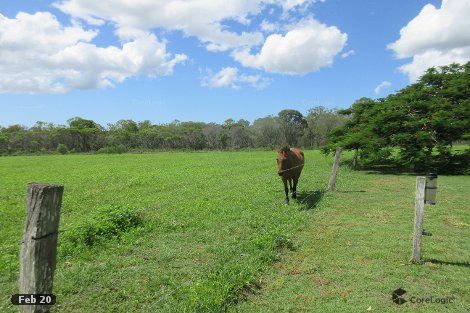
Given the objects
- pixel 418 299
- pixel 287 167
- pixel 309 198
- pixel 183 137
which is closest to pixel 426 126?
pixel 309 198

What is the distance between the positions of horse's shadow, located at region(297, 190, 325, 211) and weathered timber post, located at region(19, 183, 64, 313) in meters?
8.18

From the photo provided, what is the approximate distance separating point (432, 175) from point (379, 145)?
625 inches

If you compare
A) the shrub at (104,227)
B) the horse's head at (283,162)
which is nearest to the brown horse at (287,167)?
the horse's head at (283,162)

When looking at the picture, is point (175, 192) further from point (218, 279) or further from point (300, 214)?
point (218, 279)

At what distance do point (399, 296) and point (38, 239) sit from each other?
4419 mm

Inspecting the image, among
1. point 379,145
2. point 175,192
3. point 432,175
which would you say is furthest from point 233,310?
point 379,145

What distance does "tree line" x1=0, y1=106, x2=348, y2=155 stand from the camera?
250ft

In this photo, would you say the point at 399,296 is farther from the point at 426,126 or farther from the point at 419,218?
the point at 426,126

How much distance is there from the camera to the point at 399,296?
472 centimetres

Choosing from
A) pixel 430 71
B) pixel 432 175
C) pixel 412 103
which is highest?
pixel 430 71

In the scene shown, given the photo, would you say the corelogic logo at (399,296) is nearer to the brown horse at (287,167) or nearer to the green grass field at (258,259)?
the green grass field at (258,259)

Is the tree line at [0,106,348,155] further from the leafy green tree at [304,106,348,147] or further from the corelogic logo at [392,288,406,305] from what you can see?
the corelogic logo at [392,288,406,305]

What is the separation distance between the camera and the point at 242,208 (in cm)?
1014

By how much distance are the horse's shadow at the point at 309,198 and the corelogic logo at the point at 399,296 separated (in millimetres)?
5374
